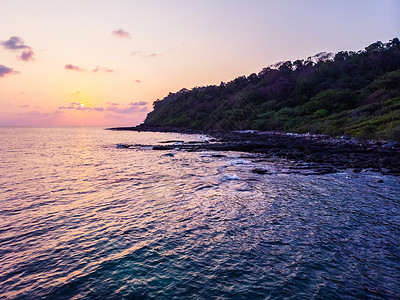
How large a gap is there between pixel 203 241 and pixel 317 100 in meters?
74.0

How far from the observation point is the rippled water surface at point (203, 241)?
6461mm

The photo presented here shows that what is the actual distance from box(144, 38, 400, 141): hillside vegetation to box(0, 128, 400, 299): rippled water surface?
30.1 m

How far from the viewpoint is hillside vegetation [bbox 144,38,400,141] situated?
4956cm

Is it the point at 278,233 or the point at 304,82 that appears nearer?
the point at 278,233

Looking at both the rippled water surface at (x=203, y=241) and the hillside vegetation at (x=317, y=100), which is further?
the hillside vegetation at (x=317, y=100)

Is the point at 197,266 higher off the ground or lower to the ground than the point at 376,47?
lower

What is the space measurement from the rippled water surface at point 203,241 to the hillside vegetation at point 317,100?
1185 inches

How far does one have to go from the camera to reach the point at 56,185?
18.7 metres

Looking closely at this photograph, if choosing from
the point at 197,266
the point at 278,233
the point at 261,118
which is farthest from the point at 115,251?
the point at 261,118

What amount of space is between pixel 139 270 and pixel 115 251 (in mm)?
1616

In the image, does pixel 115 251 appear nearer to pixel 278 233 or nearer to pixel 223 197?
pixel 278 233

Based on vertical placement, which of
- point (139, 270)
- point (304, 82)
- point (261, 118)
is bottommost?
point (139, 270)

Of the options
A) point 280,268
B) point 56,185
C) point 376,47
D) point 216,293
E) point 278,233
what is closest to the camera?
point 216,293

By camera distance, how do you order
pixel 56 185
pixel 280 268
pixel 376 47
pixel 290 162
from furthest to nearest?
pixel 376 47
pixel 290 162
pixel 56 185
pixel 280 268
